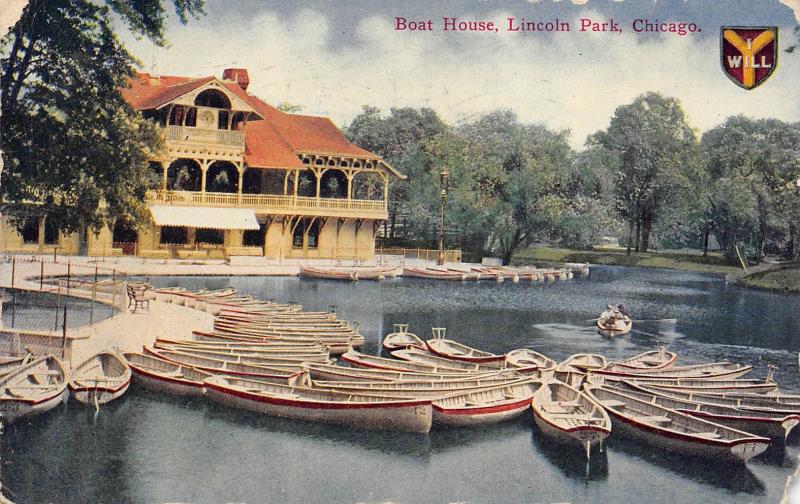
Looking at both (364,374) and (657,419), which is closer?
(657,419)

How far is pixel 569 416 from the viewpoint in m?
9.66

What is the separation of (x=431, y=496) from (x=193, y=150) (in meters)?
6.30

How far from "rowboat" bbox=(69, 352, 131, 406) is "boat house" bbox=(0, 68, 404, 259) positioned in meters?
1.52

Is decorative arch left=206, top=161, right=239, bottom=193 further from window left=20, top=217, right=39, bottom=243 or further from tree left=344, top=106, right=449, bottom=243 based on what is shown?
window left=20, top=217, right=39, bottom=243

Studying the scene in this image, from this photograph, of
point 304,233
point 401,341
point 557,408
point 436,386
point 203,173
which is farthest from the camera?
point 401,341

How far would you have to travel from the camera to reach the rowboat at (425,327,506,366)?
1187cm

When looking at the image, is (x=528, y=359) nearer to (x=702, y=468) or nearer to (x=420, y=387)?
(x=420, y=387)

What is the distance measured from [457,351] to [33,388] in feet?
19.4

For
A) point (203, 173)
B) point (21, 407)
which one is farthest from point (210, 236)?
point (21, 407)

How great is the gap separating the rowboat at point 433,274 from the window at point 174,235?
3726 mm

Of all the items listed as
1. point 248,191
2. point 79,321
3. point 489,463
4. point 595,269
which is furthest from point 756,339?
point 79,321

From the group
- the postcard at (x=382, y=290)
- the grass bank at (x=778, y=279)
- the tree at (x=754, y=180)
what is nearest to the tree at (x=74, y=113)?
the postcard at (x=382, y=290)

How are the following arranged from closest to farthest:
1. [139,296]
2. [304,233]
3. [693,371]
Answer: [139,296], [693,371], [304,233]

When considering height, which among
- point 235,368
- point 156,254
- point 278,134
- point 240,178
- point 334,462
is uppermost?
point 278,134
